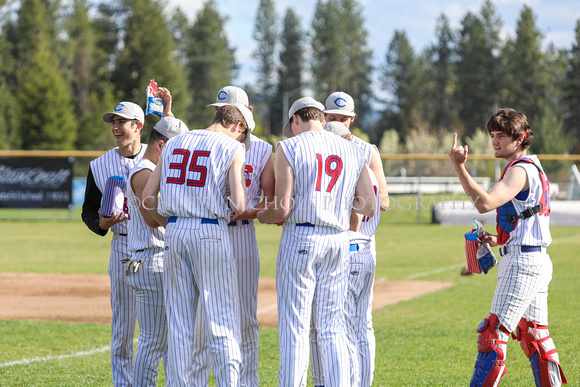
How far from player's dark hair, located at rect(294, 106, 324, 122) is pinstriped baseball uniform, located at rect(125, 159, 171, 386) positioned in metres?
1.01

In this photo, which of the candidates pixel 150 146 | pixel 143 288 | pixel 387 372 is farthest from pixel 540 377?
pixel 150 146

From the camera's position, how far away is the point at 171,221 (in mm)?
4141

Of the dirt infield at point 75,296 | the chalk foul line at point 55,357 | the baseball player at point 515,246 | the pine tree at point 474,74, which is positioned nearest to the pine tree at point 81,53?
the pine tree at point 474,74

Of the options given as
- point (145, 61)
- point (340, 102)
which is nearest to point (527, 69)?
point (145, 61)

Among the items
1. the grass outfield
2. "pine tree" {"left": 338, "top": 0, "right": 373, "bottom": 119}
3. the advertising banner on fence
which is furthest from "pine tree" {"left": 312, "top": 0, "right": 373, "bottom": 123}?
the grass outfield

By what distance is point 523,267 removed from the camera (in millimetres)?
4418

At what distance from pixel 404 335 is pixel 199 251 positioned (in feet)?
13.0

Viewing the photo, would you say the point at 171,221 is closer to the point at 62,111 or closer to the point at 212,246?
the point at 212,246

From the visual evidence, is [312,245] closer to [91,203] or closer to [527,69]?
[91,203]

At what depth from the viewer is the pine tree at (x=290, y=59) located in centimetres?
7438

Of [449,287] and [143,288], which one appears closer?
[143,288]

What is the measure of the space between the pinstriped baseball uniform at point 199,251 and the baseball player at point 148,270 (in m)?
0.34

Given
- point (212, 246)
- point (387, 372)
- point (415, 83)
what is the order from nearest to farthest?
point (212, 246)
point (387, 372)
point (415, 83)

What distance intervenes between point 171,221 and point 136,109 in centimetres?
137
